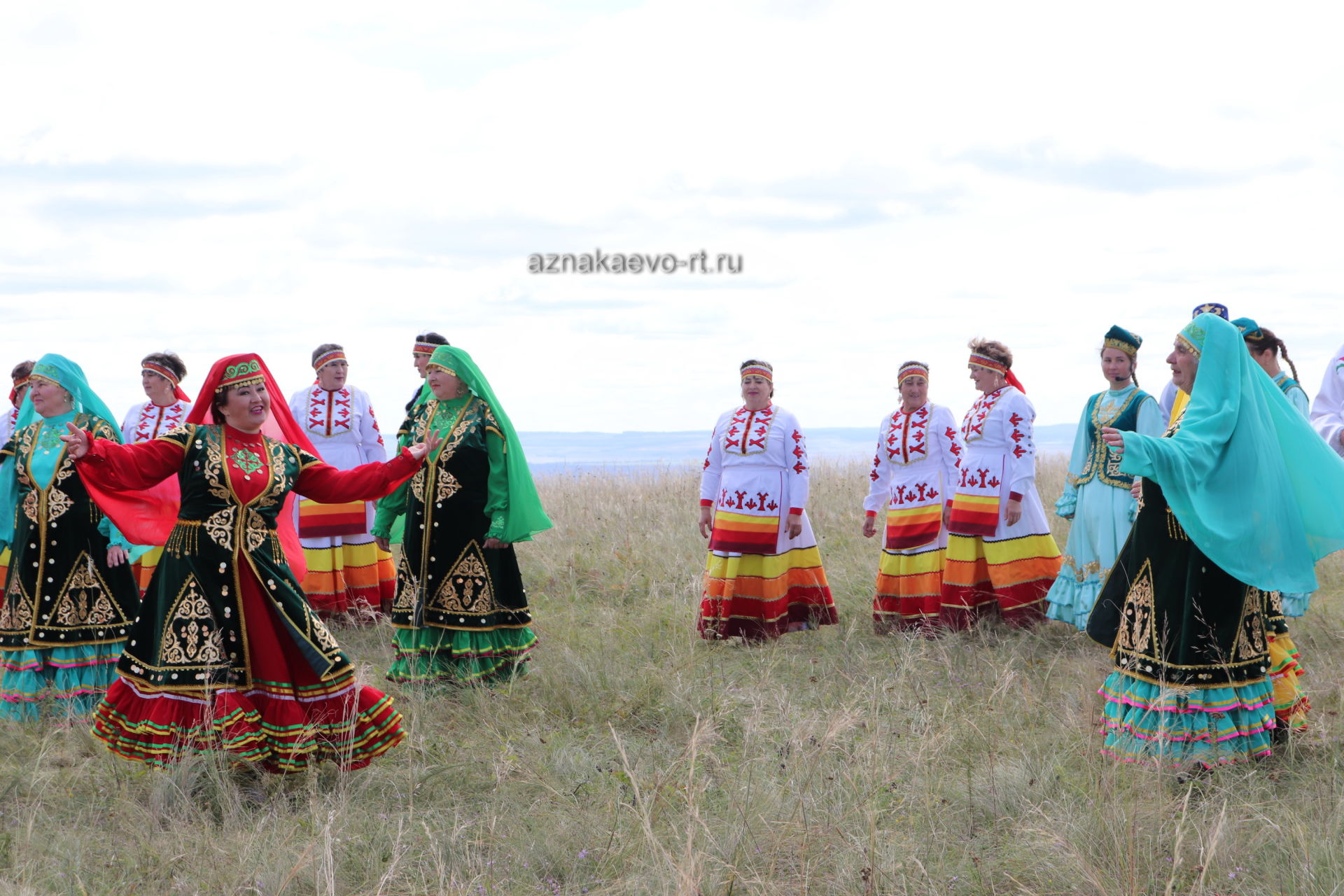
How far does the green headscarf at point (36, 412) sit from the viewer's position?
6191mm

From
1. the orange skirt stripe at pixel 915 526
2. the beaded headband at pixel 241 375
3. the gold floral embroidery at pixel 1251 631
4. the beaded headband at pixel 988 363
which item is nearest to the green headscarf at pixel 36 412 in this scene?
the beaded headband at pixel 241 375

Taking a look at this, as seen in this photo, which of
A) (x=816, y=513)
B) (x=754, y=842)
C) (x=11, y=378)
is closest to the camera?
(x=754, y=842)

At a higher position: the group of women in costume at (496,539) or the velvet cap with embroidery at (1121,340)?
the velvet cap with embroidery at (1121,340)

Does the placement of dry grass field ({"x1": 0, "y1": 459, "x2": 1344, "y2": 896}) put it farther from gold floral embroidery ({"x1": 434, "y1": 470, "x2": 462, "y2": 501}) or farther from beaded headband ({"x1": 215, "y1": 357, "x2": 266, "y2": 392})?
beaded headband ({"x1": 215, "y1": 357, "x2": 266, "y2": 392})

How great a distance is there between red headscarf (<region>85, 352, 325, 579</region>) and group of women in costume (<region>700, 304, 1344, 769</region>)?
340 centimetres

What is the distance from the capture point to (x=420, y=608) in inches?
257

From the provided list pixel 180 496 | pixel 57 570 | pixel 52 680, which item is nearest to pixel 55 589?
pixel 57 570

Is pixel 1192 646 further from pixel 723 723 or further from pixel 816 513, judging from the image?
pixel 816 513

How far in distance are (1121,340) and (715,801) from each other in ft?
13.8

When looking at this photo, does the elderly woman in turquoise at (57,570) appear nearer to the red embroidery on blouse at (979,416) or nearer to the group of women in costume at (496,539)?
the group of women in costume at (496,539)

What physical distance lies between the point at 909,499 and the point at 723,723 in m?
3.08

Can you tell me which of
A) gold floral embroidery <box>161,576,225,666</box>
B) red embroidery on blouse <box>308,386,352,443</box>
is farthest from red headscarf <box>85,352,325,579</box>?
red embroidery on blouse <box>308,386,352,443</box>

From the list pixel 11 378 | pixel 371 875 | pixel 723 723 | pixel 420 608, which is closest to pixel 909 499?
pixel 723 723

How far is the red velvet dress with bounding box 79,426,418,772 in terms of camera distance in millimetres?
4672
